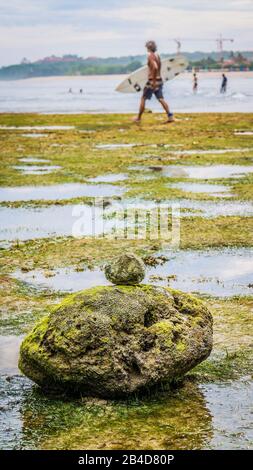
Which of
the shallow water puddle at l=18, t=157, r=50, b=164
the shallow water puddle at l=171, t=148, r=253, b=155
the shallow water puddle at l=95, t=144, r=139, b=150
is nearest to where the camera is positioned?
the shallow water puddle at l=18, t=157, r=50, b=164

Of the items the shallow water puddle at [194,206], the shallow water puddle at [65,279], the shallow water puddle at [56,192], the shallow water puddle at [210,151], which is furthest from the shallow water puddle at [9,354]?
the shallow water puddle at [210,151]

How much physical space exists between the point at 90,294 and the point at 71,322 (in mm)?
374

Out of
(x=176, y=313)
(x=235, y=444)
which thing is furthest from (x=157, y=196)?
(x=235, y=444)

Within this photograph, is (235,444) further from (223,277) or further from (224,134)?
(224,134)

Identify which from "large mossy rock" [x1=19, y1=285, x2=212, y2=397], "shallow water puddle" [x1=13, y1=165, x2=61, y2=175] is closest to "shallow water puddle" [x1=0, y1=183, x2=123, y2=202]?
"shallow water puddle" [x1=13, y1=165, x2=61, y2=175]

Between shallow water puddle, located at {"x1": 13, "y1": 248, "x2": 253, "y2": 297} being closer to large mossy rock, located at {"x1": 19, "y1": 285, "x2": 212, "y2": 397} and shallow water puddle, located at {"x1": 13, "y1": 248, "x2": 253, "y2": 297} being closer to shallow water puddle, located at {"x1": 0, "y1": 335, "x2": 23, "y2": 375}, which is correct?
shallow water puddle, located at {"x1": 0, "y1": 335, "x2": 23, "y2": 375}

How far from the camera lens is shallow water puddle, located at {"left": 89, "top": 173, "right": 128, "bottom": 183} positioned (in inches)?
863

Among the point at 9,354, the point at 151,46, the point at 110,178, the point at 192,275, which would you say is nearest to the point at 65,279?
the point at 192,275

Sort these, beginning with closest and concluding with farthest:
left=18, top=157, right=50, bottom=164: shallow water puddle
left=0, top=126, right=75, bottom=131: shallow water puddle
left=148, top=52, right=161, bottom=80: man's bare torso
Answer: left=18, top=157, right=50, bottom=164: shallow water puddle → left=148, top=52, right=161, bottom=80: man's bare torso → left=0, top=126, right=75, bottom=131: shallow water puddle

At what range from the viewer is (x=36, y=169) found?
24484mm

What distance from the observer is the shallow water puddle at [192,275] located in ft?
39.0

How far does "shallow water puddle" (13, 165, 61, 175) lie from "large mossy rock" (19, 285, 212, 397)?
51.1 feet

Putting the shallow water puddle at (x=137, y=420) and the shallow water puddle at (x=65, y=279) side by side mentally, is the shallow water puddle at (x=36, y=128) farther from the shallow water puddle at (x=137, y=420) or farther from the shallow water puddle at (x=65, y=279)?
the shallow water puddle at (x=137, y=420)

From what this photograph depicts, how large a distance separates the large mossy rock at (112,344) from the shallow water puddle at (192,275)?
3.40 meters
